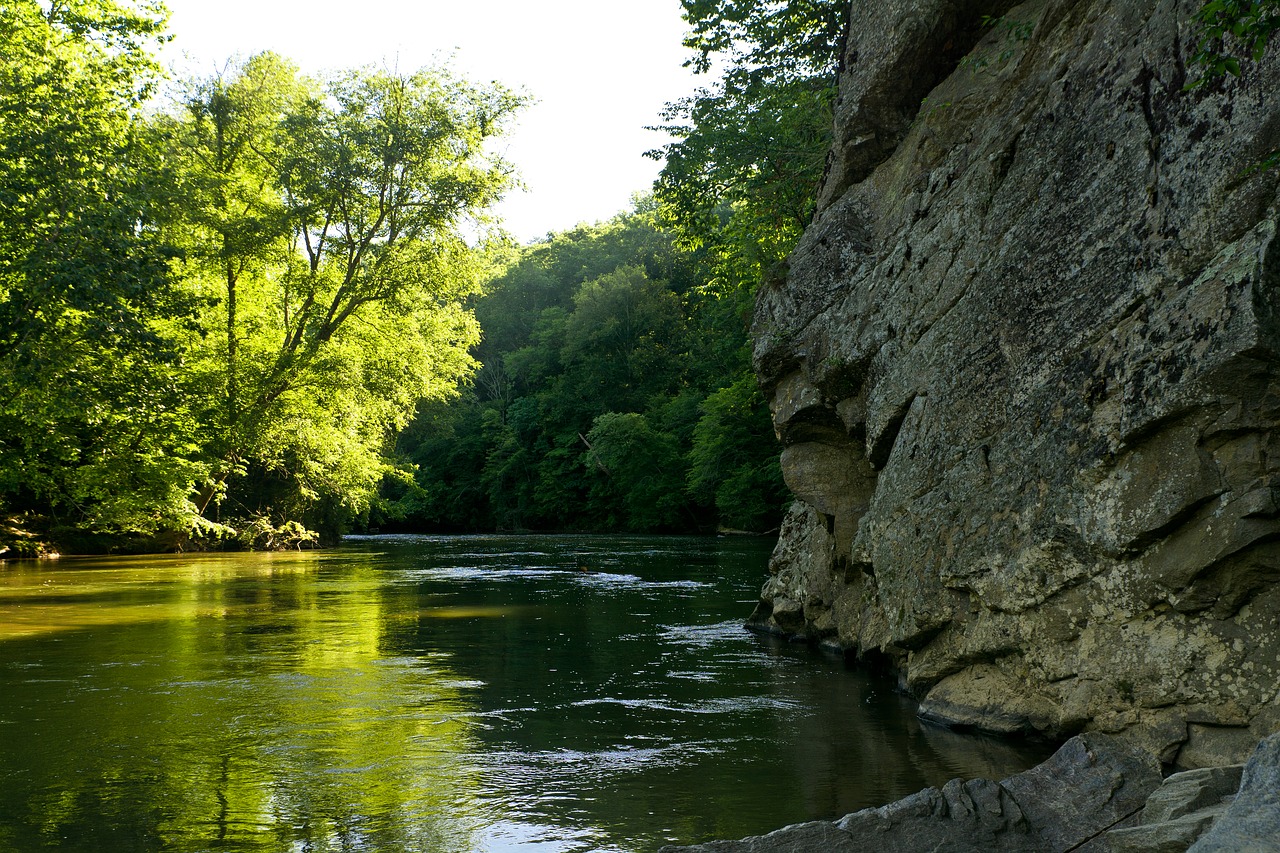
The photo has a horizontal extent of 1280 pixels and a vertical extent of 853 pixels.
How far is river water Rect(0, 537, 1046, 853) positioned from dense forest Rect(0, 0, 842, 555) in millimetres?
7725

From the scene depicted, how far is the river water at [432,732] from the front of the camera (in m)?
6.11

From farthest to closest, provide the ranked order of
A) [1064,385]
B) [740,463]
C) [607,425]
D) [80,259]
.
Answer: [607,425] < [740,463] < [80,259] < [1064,385]

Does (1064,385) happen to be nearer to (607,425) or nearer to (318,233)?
(318,233)

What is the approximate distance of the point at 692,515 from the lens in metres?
55.6

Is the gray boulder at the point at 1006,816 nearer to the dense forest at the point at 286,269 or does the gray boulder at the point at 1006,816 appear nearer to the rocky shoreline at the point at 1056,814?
the rocky shoreline at the point at 1056,814

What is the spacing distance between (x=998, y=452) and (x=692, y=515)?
47050 millimetres

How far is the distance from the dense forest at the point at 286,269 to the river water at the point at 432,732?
5.44 m

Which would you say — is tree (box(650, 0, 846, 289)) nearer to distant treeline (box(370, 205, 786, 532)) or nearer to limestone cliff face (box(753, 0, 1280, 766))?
limestone cliff face (box(753, 0, 1280, 766))

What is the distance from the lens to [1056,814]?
17.7 ft

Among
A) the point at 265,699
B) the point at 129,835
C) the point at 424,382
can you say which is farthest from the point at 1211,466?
the point at 424,382

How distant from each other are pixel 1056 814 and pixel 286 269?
112ft

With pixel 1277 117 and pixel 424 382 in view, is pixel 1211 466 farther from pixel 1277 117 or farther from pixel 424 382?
pixel 424 382

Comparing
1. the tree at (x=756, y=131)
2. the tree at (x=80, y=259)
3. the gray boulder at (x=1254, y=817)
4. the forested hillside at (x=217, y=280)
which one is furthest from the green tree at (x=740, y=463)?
the gray boulder at (x=1254, y=817)

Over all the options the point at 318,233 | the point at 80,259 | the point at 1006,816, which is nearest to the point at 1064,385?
the point at 1006,816
